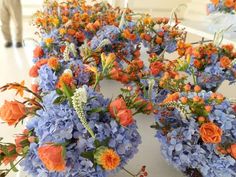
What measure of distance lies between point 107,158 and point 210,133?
0.25 meters

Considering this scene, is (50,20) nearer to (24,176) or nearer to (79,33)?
(79,33)

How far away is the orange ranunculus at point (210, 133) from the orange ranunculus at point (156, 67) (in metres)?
0.43

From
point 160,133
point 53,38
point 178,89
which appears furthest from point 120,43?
point 160,133

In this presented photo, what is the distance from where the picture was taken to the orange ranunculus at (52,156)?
0.49 m

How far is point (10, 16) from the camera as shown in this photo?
3.28m

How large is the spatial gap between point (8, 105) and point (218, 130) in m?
0.47

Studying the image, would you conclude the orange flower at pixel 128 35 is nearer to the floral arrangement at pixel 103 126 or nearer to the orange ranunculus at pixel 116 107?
the floral arrangement at pixel 103 126

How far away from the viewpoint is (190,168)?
651 millimetres

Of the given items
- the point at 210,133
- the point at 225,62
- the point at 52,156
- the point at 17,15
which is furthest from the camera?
the point at 17,15

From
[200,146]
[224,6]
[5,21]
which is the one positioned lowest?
[5,21]

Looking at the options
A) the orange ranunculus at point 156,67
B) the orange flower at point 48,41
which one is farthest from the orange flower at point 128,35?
the orange flower at point 48,41

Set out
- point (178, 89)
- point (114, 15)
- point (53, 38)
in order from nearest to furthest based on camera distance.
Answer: point (178, 89), point (53, 38), point (114, 15)

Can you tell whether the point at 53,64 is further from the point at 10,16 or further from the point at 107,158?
the point at 10,16

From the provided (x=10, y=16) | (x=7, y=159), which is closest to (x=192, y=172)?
(x=7, y=159)
